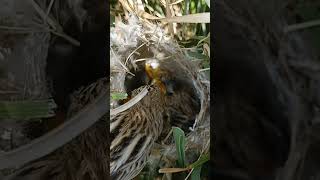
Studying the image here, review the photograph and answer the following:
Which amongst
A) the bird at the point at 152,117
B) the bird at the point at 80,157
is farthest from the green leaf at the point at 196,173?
the bird at the point at 80,157

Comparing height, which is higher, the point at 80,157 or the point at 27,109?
the point at 27,109

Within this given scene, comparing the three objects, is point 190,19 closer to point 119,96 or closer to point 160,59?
point 160,59

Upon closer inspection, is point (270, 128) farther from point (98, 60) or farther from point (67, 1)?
point (67, 1)

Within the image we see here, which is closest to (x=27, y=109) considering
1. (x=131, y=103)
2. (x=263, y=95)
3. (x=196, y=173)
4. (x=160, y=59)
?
(x=131, y=103)

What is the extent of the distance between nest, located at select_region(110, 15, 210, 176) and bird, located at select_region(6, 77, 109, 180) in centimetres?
9

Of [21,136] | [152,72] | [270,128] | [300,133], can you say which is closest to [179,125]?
[152,72]

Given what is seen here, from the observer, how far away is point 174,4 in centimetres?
205

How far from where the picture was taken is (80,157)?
1983 millimetres

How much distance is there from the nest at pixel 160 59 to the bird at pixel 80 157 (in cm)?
9

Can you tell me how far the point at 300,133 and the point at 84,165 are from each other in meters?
0.97

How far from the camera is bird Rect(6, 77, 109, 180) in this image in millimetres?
1929

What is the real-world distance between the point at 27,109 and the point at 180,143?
2.29 feet

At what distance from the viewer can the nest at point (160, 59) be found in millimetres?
2049

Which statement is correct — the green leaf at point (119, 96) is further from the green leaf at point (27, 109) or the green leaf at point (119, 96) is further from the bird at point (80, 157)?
the green leaf at point (27, 109)
